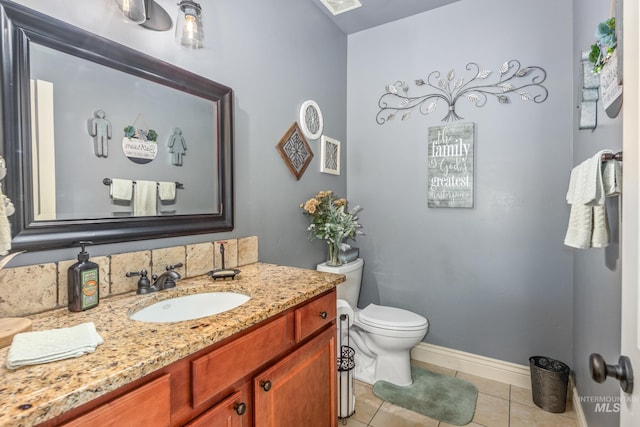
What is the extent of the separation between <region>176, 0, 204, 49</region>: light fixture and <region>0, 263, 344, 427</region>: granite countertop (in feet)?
3.47

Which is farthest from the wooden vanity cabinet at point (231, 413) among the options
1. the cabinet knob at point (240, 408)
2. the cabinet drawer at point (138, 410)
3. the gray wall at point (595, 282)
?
the gray wall at point (595, 282)

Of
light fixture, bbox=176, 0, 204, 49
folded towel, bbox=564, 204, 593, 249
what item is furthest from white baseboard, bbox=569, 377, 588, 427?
light fixture, bbox=176, 0, 204, 49

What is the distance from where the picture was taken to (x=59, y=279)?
100 centimetres

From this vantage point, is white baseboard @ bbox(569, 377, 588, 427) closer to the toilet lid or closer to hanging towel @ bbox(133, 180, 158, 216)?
the toilet lid

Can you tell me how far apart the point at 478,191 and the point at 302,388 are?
181cm

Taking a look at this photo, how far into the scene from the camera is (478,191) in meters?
2.27

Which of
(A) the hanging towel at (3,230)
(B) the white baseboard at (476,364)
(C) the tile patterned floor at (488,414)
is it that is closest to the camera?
(A) the hanging towel at (3,230)

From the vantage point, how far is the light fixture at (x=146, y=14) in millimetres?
1163

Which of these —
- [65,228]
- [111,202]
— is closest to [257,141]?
[111,202]

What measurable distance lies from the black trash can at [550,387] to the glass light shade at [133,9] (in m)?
2.73

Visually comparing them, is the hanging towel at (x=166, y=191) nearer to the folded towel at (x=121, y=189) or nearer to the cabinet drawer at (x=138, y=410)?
the folded towel at (x=121, y=189)

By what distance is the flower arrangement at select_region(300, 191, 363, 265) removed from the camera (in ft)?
7.24

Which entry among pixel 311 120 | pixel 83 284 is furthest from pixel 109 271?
pixel 311 120

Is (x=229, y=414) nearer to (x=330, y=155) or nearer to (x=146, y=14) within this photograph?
(x=146, y=14)
